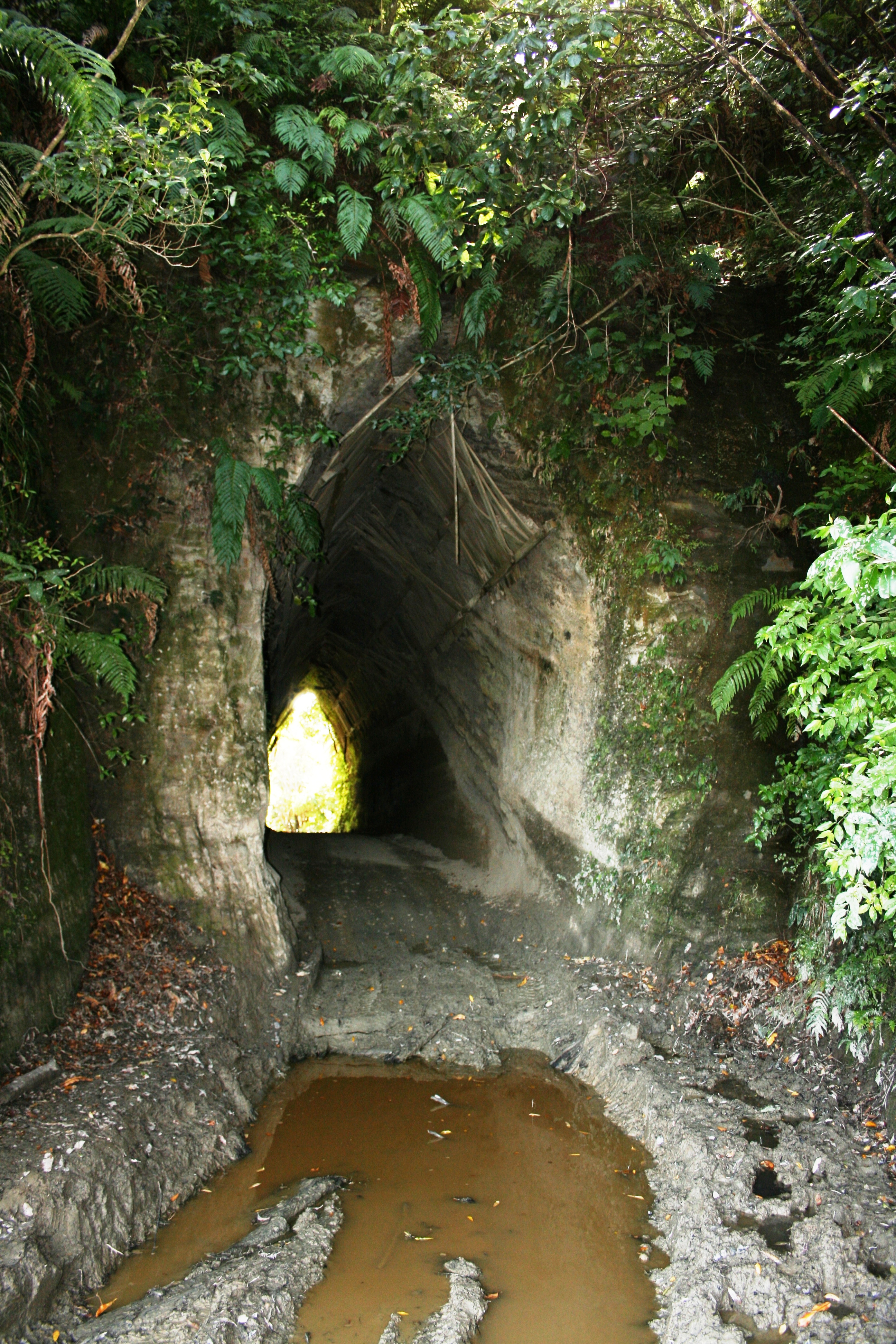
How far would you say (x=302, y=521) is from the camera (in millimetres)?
6348

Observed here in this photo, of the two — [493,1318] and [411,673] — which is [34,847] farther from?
[411,673]

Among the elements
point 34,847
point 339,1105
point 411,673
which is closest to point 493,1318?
point 339,1105

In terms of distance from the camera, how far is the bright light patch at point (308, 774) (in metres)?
19.5

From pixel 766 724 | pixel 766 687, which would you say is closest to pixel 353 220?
pixel 766 687

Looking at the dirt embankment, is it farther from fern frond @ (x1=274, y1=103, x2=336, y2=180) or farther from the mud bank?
fern frond @ (x1=274, y1=103, x2=336, y2=180)

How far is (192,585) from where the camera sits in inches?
249

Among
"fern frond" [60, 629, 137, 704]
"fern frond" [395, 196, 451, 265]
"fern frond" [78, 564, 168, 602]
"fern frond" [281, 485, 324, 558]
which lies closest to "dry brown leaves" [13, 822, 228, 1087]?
"fern frond" [60, 629, 137, 704]

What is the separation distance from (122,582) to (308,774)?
16826 millimetres

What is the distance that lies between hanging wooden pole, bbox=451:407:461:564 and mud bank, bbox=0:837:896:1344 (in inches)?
158

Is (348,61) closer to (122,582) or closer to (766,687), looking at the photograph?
(122,582)

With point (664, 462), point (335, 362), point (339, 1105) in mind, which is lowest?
point (339, 1105)

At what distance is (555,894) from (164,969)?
3586 mm

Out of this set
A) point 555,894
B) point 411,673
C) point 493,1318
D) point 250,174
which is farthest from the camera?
point 411,673

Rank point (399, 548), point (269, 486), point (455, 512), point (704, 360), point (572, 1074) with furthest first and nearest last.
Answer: point (399, 548) → point (455, 512) → point (704, 360) → point (269, 486) → point (572, 1074)
